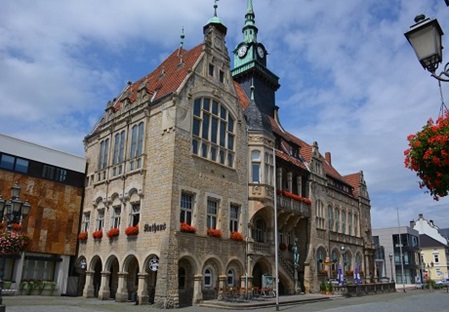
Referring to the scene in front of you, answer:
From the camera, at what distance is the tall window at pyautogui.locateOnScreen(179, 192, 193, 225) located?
81.5 ft

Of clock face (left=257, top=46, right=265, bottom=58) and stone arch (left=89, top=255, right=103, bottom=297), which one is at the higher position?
clock face (left=257, top=46, right=265, bottom=58)

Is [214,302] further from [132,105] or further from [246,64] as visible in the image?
[246,64]

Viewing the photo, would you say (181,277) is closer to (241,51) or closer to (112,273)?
(112,273)

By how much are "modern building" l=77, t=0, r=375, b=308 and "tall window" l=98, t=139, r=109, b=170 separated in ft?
0.34

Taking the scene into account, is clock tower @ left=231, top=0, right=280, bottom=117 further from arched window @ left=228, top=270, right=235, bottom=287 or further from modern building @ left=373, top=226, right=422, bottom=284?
modern building @ left=373, top=226, right=422, bottom=284

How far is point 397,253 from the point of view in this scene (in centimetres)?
7100

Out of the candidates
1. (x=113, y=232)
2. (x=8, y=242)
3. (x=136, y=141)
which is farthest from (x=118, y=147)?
(x=8, y=242)

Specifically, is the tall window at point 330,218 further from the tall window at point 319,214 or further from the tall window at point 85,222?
the tall window at point 85,222

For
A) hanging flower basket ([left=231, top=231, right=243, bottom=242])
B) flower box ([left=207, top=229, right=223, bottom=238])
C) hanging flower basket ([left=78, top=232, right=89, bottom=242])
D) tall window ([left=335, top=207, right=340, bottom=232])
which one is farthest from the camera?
tall window ([left=335, top=207, right=340, bottom=232])

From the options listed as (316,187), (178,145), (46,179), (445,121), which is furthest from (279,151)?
(445,121)

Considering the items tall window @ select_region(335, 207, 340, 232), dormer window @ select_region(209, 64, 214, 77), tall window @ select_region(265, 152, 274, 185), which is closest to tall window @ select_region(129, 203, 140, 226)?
tall window @ select_region(265, 152, 274, 185)

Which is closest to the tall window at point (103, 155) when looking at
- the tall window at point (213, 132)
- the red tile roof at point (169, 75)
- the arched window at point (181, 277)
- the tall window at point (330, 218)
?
the red tile roof at point (169, 75)

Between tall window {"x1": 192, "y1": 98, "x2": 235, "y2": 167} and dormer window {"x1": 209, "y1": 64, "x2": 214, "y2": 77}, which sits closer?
tall window {"x1": 192, "y1": 98, "x2": 235, "y2": 167}

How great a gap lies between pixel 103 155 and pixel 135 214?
720 centimetres
